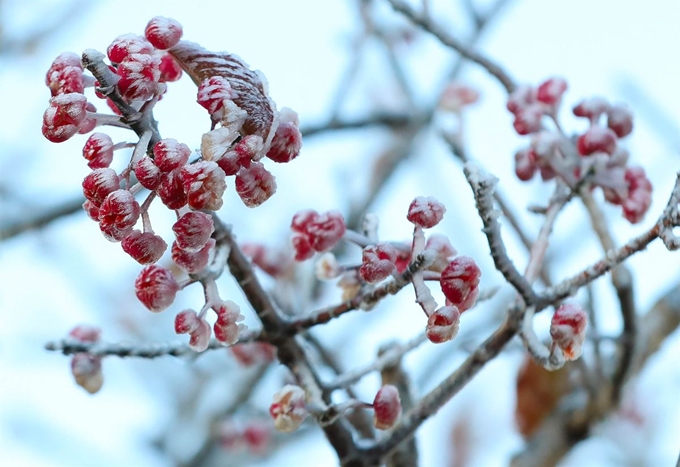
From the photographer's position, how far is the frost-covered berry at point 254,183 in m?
0.81

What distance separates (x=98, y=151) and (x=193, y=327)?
0.72 feet

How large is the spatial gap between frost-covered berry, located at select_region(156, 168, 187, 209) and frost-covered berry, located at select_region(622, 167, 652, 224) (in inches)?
30.7

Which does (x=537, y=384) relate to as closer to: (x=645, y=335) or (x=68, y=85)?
(x=645, y=335)

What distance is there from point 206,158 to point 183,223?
0.25 ft

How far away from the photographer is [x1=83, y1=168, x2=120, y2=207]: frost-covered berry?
2.58 feet

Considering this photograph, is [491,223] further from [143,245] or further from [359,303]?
[143,245]

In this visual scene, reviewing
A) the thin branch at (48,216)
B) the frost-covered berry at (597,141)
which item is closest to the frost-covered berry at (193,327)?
the frost-covered berry at (597,141)

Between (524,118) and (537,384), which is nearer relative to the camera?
(524,118)

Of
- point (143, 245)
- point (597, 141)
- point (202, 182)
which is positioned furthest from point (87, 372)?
point (597, 141)

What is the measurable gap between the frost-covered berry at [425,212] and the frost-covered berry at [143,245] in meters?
0.27

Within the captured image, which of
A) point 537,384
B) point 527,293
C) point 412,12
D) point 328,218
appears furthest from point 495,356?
point 537,384

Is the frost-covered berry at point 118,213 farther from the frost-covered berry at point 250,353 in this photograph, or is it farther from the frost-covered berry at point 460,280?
the frost-covered berry at point 250,353

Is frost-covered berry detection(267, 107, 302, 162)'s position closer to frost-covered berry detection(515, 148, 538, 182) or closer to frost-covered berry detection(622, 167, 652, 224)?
frost-covered berry detection(515, 148, 538, 182)

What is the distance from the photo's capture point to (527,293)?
0.95m
